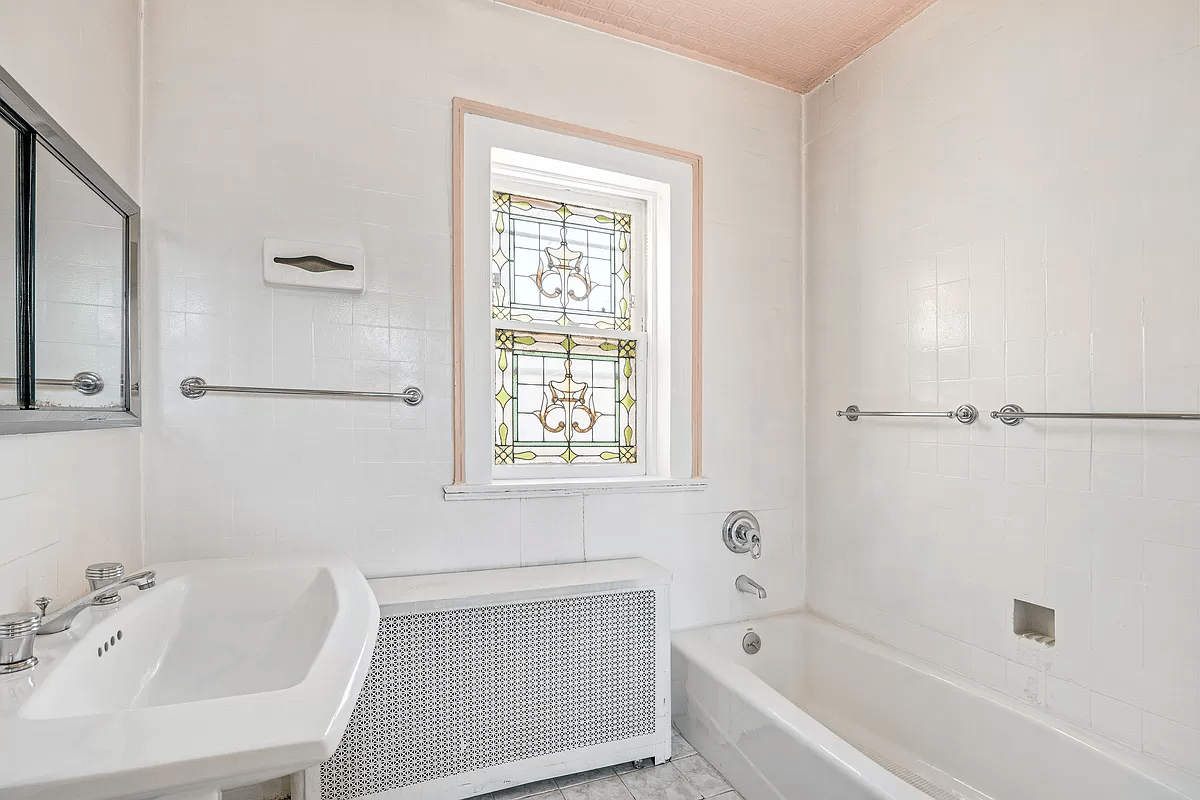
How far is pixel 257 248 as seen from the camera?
1825 mm

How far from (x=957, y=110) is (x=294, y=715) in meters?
2.30

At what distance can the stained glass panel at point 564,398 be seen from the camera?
227 cm

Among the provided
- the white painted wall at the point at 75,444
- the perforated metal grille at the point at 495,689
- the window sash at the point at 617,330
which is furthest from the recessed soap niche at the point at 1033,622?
the white painted wall at the point at 75,444

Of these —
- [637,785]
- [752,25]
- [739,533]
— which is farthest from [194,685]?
[752,25]

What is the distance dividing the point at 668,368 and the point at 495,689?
1.20 metres

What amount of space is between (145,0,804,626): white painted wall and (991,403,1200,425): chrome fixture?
93 cm

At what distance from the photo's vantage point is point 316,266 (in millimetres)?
1856

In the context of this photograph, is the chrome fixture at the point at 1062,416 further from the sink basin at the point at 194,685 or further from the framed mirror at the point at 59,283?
the framed mirror at the point at 59,283

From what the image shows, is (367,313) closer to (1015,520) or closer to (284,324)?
(284,324)

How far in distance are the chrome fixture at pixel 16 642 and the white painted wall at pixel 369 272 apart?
0.89 metres

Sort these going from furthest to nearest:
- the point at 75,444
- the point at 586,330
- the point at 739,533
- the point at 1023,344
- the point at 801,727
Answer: the point at 739,533
the point at 586,330
the point at 1023,344
the point at 801,727
the point at 75,444

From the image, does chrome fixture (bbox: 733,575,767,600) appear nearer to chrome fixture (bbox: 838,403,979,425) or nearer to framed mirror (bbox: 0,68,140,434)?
chrome fixture (bbox: 838,403,979,425)

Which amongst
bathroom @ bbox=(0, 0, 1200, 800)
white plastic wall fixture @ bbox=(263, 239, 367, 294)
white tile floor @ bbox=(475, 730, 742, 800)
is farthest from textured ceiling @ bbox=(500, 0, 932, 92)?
white tile floor @ bbox=(475, 730, 742, 800)

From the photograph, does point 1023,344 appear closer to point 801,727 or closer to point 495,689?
point 801,727
